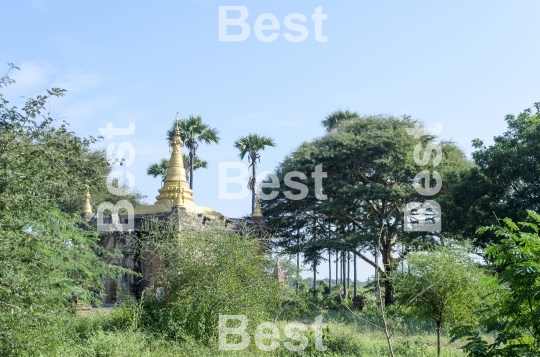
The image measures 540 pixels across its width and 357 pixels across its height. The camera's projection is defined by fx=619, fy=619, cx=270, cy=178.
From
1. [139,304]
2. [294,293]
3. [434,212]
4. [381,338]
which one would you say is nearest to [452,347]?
[381,338]

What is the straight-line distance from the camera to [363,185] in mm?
28047

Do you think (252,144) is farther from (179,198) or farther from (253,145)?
(179,198)

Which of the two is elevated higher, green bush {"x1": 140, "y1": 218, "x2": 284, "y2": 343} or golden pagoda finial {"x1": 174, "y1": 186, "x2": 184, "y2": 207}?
golden pagoda finial {"x1": 174, "y1": 186, "x2": 184, "y2": 207}

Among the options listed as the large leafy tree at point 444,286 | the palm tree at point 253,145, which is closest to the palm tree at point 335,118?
the palm tree at point 253,145

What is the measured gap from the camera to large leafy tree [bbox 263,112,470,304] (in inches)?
1094

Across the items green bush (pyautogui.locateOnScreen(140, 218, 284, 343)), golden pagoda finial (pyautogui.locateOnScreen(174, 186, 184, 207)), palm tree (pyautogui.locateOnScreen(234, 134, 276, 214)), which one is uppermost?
palm tree (pyautogui.locateOnScreen(234, 134, 276, 214))

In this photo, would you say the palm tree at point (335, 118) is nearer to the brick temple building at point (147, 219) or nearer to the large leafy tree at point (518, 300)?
the brick temple building at point (147, 219)

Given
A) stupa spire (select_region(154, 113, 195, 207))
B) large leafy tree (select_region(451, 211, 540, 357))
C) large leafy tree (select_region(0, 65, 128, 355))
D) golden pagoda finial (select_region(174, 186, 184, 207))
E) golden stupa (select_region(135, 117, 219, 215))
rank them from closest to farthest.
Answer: large leafy tree (select_region(451, 211, 540, 357))
large leafy tree (select_region(0, 65, 128, 355))
golden pagoda finial (select_region(174, 186, 184, 207))
golden stupa (select_region(135, 117, 219, 215))
stupa spire (select_region(154, 113, 195, 207))

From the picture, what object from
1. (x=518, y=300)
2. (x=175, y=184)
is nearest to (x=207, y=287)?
(x=518, y=300)

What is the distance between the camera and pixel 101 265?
653 inches

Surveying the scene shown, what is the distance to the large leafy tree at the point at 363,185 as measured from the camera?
27.8 metres

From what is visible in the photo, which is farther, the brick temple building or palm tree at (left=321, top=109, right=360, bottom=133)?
palm tree at (left=321, top=109, right=360, bottom=133)

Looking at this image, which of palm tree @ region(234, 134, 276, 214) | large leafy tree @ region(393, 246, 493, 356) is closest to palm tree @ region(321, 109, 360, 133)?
palm tree @ region(234, 134, 276, 214)

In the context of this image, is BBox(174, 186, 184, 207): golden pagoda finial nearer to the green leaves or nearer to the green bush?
the green bush
